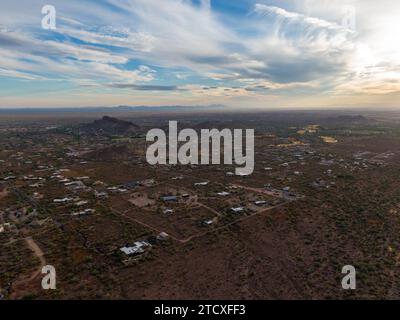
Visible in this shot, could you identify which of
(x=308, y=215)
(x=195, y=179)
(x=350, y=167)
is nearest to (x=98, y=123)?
(x=195, y=179)

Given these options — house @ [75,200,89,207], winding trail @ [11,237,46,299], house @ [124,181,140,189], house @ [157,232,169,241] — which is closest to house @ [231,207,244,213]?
house @ [157,232,169,241]

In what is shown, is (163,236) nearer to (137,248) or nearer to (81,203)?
(137,248)

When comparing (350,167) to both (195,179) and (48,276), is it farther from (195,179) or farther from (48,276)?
(48,276)

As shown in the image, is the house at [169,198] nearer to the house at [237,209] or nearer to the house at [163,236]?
the house at [237,209]

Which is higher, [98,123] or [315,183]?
[98,123]

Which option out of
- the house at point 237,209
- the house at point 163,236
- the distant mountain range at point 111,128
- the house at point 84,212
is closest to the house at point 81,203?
the house at point 84,212

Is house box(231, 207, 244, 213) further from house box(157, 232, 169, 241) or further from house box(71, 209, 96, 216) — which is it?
house box(71, 209, 96, 216)

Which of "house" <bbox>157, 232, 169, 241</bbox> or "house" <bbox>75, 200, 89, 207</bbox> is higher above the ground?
"house" <bbox>75, 200, 89, 207</bbox>

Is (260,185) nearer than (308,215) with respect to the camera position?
No
